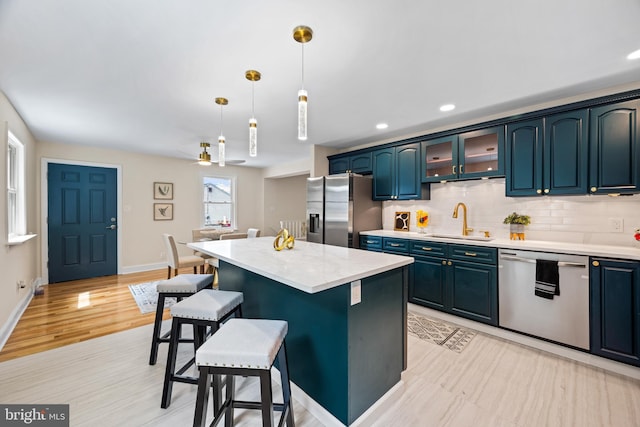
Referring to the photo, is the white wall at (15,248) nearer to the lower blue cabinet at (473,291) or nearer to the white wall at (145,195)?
the white wall at (145,195)

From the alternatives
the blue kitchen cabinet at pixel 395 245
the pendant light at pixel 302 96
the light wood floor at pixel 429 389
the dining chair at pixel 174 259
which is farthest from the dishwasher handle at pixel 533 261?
the dining chair at pixel 174 259

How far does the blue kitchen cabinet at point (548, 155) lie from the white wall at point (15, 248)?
16.9 ft

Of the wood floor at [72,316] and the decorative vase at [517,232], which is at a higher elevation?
the decorative vase at [517,232]

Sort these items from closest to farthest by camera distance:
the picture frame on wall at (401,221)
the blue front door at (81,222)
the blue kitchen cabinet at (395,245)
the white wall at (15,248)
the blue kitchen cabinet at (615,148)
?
the blue kitchen cabinet at (615,148), the white wall at (15,248), the blue kitchen cabinet at (395,245), the picture frame on wall at (401,221), the blue front door at (81,222)

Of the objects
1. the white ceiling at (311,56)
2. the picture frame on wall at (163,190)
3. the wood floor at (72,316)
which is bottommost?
the wood floor at (72,316)

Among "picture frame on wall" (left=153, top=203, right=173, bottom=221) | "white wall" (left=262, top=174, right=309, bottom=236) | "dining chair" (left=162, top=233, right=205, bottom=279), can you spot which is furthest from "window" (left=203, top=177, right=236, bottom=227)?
"dining chair" (left=162, top=233, right=205, bottom=279)

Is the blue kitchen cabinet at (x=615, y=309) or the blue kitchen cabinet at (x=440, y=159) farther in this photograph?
the blue kitchen cabinet at (x=440, y=159)

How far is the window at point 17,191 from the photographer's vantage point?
10.8 ft

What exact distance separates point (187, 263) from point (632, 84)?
5509 mm

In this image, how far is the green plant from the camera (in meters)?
2.96

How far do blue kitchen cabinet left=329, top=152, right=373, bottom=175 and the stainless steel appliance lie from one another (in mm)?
253

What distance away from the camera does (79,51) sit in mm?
1948

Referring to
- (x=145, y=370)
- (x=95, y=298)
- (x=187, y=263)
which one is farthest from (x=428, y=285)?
(x=95, y=298)

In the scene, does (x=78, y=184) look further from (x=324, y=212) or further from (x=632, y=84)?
(x=632, y=84)
